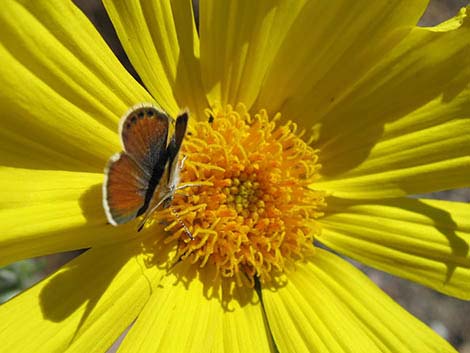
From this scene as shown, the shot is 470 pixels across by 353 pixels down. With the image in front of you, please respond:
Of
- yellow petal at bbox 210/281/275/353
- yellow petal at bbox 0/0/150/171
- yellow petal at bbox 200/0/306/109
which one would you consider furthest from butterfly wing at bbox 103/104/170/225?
yellow petal at bbox 210/281/275/353

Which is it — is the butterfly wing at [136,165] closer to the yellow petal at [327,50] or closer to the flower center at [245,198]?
the flower center at [245,198]

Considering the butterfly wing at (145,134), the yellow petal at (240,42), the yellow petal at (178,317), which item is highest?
the yellow petal at (240,42)

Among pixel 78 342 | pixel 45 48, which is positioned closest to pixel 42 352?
pixel 78 342

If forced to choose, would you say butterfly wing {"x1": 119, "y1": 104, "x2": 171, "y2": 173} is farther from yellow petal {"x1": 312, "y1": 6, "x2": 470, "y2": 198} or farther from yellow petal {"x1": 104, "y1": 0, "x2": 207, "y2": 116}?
yellow petal {"x1": 312, "y1": 6, "x2": 470, "y2": 198}

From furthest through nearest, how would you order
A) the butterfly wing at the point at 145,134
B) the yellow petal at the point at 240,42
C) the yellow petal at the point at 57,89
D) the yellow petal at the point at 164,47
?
1. the yellow petal at the point at 240,42
2. the yellow petal at the point at 164,47
3. the yellow petal at the point at 57,89
4. the butterfly wing at the point at 145,134

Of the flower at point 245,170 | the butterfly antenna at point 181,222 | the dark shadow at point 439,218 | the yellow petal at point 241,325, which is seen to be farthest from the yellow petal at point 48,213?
the dark shadow at point 439,218

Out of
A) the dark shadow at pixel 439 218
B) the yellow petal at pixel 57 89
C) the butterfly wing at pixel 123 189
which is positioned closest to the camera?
the butterfly wing at pixel 123 189

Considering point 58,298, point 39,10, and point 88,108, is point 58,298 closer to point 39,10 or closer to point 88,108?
point 88,108
